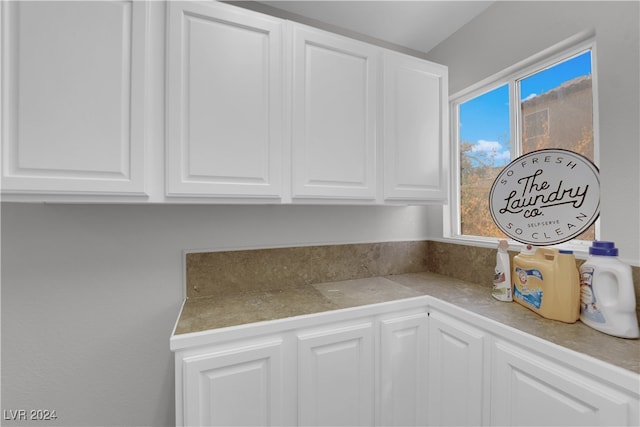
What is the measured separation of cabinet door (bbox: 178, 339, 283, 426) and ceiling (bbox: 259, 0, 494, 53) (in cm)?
178

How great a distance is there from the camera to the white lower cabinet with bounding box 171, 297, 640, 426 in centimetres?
84

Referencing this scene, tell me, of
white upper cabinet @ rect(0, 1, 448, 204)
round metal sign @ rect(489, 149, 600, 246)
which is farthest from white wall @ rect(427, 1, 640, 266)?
white upper cabinet @ rect(0, 1, 448, 204)

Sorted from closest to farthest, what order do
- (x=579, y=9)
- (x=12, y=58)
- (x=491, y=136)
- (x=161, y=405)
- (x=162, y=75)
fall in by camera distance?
(x=12, y=58)
(x=162, y=75)
(x=579, y=9)
(x=161, y=405)
(x=491, y=136)

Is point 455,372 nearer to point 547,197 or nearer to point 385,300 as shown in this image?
point 385,300

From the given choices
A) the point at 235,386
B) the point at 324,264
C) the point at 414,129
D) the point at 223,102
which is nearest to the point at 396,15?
the point at 414,129

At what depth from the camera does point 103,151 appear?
0.95m

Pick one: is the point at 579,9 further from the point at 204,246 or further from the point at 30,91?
the point at 30,91

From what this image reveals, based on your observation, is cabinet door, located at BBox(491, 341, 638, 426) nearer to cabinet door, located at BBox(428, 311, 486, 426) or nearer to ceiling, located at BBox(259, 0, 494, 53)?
cabinet door, located at BBox(428, 311, 486, 426)

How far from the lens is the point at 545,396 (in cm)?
88

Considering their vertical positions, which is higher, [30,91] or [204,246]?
[30,91]

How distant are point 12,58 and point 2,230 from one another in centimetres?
69

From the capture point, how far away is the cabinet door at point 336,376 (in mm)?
1074

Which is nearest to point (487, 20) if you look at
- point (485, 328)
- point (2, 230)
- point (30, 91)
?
point (485, 328)

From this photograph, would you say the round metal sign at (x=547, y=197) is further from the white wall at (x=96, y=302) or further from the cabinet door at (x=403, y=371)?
the white wall at (x=96, y=302)
